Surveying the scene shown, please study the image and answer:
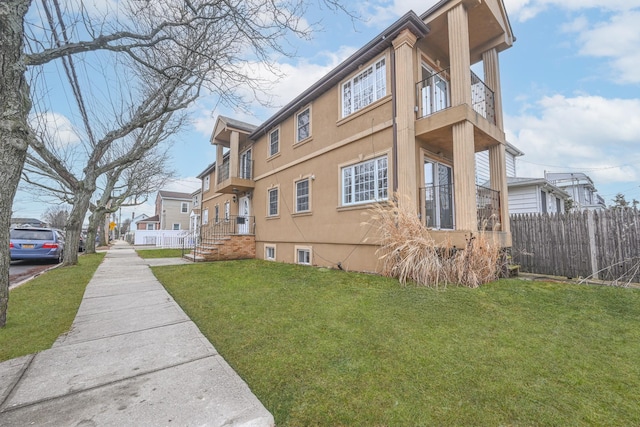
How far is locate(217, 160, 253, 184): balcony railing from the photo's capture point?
14161 mm

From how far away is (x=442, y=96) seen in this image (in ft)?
27.3

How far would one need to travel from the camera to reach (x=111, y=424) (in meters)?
1.78

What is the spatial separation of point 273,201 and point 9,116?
29.6 ft

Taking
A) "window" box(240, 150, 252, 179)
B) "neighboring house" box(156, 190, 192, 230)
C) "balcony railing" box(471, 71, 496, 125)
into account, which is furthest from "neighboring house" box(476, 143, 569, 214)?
"neighboring house" box(156, 190, 192, 230)

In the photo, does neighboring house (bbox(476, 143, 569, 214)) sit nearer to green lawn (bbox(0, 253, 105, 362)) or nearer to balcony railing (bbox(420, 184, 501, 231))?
balcony railing (bbox(420, 184, 501, 231))

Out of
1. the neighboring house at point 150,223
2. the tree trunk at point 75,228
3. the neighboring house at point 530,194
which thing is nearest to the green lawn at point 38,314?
the tree trunk at point 75,228

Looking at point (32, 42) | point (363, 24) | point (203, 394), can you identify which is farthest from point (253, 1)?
point (203, 394)

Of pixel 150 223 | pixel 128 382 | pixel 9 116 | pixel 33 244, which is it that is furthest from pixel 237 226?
pixel 150 223

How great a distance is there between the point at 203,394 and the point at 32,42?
18.2 feet

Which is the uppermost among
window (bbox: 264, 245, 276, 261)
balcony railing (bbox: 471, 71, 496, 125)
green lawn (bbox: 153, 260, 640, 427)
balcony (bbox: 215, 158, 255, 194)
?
balcony railing (bbox: 471, 71, 496, 125)

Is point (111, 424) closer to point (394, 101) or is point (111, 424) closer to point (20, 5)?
point (20, 5)

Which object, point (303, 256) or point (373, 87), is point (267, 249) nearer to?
point (303, 256)

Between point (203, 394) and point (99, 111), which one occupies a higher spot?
point (99, 111)

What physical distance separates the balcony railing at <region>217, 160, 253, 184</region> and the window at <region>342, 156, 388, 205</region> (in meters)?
7.05
